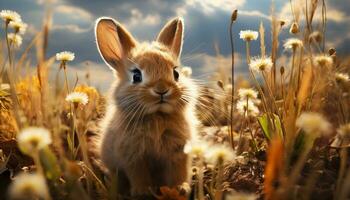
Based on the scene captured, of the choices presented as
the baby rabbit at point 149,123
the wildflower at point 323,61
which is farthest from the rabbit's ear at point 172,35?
the wildflower at point 323,61

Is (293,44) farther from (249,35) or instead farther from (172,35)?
(172,35)

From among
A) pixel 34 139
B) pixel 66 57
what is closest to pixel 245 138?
pixel 66 57

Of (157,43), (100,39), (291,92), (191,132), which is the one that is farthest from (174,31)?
(291,92)

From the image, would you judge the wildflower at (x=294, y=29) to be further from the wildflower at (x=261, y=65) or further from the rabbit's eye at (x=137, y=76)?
the rabbit's eye at (x=137, y=76)

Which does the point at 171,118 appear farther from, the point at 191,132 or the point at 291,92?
the point at 291,92

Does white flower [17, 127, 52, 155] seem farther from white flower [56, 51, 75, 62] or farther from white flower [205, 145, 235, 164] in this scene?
white flower [56, 51, 75, 62]

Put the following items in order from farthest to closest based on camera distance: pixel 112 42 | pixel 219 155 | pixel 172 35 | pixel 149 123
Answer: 1. pixel 172 35
2. pixel 112 42
3. pixel 149 123
4. pixel 219 155

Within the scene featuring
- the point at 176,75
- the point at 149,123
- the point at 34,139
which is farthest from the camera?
the point at 176,75
